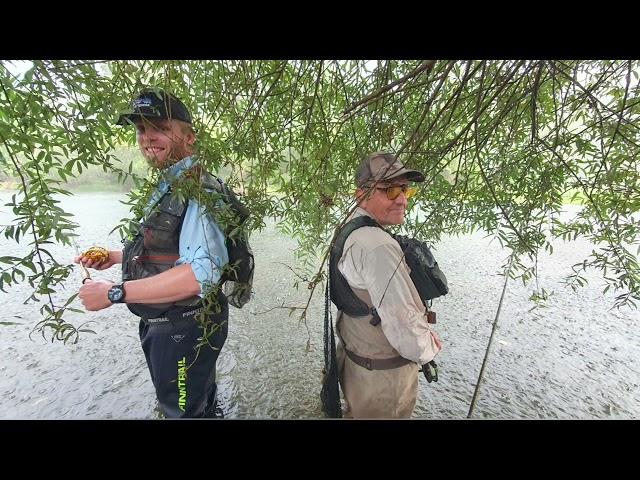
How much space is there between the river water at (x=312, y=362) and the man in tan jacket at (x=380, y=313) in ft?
2.36

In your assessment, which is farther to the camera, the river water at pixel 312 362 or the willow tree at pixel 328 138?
the river water at pixel 312 362

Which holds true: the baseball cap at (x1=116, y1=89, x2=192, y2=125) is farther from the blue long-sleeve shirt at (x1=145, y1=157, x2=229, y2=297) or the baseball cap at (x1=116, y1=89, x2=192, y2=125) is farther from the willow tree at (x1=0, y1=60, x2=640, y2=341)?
the blue long-sleeve shirt at (x1=145, y1=157, x2=229, y2=297)

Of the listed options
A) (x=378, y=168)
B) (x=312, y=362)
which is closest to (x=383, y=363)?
(x=378, y=168)

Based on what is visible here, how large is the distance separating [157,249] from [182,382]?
638mm

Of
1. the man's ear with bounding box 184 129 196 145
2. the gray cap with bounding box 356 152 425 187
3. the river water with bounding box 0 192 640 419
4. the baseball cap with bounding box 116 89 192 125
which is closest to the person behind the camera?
the baseball cap with bounding box 116 89 192 125

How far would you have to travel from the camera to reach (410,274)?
5.19ft

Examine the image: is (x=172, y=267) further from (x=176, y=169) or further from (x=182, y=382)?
(x=182, y=382)

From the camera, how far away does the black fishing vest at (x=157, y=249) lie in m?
1.39

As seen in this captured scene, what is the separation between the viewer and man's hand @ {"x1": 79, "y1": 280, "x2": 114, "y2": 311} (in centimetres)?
135

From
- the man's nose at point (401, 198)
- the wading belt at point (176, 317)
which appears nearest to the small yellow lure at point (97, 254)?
the wading belt at point (176, 317)

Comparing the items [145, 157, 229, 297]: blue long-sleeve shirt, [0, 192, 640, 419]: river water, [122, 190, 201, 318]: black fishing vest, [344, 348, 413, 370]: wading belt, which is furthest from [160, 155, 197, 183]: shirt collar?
[344, 348, 413, 370]: wading belt

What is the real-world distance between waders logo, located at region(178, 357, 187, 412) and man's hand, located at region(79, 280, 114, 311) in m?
0.43

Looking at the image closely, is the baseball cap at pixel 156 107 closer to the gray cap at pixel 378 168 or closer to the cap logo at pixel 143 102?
the cap logo at pixel 143 102
